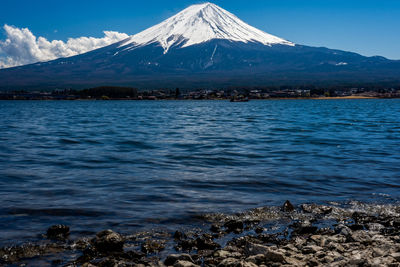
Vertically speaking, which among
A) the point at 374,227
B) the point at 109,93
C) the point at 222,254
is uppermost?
the point at 109,93

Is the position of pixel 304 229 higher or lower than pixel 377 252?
lower

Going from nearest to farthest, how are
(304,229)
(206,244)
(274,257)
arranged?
(274,257) < (206,244) < (304,229)

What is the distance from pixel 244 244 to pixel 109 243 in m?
2.37

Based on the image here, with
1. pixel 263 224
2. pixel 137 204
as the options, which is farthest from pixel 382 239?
pixel 137 204

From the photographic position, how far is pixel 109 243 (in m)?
6.89

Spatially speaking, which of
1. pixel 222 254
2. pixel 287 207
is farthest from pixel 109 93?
pixel 222 254

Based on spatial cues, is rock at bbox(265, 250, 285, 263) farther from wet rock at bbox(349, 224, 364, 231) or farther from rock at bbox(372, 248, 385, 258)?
wet rock at bbox(349, 224, 364, 231)

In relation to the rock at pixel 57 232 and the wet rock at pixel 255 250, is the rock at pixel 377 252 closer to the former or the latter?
the wet rock at pixel 255 250

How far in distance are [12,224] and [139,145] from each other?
44.7 feet

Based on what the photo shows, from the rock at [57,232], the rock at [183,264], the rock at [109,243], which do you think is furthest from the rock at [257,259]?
the rock at [57,232]

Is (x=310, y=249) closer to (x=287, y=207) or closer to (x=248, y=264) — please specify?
(x=248, y=264)

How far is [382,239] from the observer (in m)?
7.18

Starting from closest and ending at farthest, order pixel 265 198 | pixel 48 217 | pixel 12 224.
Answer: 1. pixel 12 224
2. pixel 48 217
3. pixel 265 198

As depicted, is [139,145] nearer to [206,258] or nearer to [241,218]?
[241,218]
